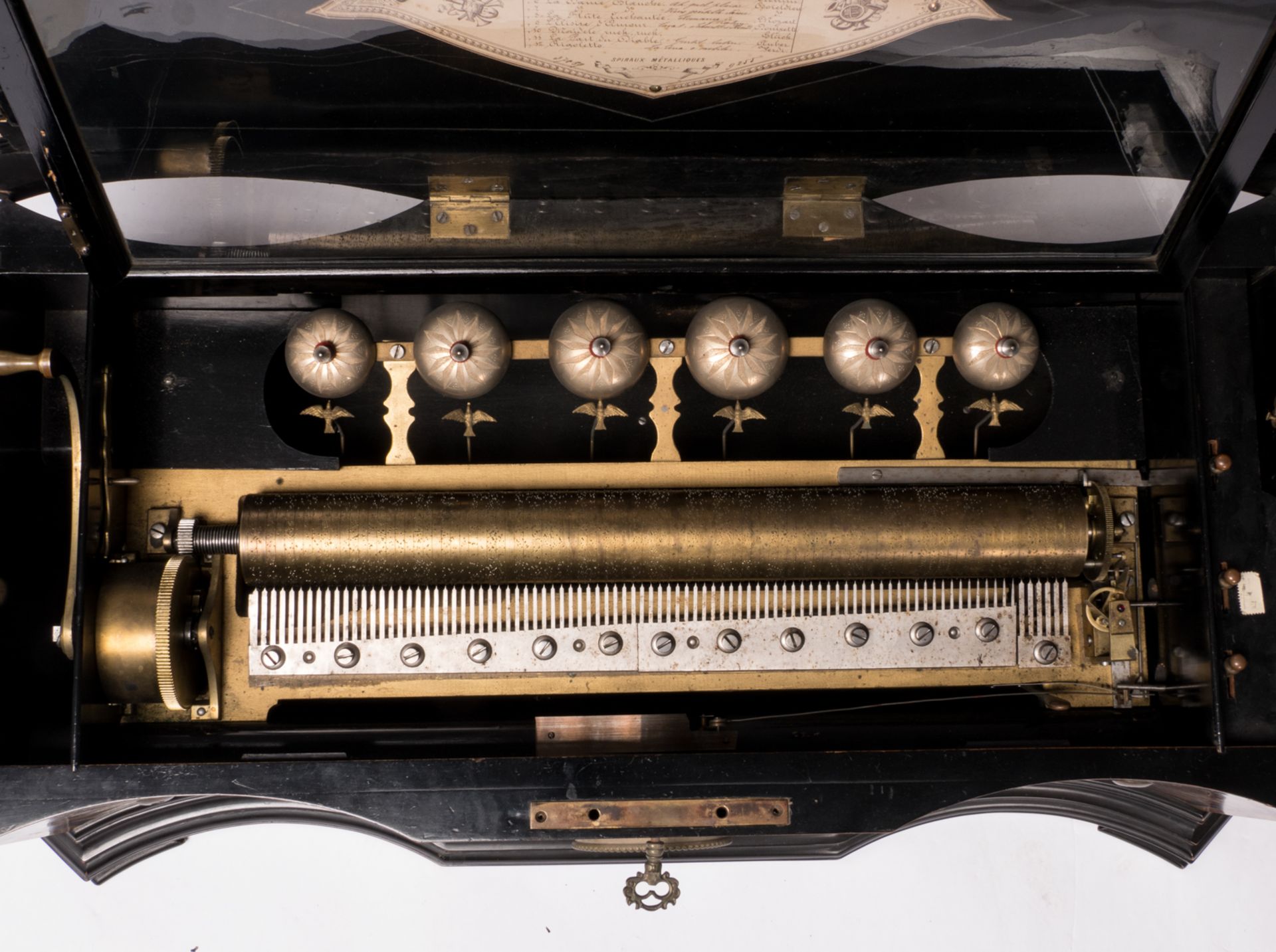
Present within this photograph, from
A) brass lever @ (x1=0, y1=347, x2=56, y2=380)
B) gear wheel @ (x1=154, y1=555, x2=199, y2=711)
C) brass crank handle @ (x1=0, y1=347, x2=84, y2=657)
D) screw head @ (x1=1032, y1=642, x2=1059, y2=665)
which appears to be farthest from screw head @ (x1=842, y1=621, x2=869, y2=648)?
brass lever @ (x1=0, y1=347, x2=56, y2=380)

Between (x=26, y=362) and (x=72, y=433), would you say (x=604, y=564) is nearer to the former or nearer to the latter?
(x=72, y=433)

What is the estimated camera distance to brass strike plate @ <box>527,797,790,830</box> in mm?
2854

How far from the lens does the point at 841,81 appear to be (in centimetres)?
266

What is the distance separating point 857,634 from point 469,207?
173 centimetres

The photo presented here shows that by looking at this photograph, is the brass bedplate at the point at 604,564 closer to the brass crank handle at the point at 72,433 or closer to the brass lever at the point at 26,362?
the brass crank handle at the point at 72,433

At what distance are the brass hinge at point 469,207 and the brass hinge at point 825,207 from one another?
0.84m

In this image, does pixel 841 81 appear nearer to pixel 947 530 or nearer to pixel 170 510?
pixel 947 530

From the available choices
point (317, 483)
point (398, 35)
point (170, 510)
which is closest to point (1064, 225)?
point (398, 35)

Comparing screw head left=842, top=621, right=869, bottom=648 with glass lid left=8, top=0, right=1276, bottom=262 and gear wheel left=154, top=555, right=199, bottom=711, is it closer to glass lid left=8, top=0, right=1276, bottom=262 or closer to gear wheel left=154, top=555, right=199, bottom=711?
glass lid left=8, top=0, right=1276, bottom=262

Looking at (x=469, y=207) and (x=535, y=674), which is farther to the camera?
(x=535, y=674)

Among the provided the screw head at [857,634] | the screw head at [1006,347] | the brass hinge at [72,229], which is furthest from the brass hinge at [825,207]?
the brass hinge at [72,229]

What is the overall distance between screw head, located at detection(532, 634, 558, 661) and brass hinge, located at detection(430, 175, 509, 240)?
48.0 inches

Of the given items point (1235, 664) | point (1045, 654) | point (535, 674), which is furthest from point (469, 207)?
point (1235, 664)

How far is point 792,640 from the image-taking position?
10.2 feet
